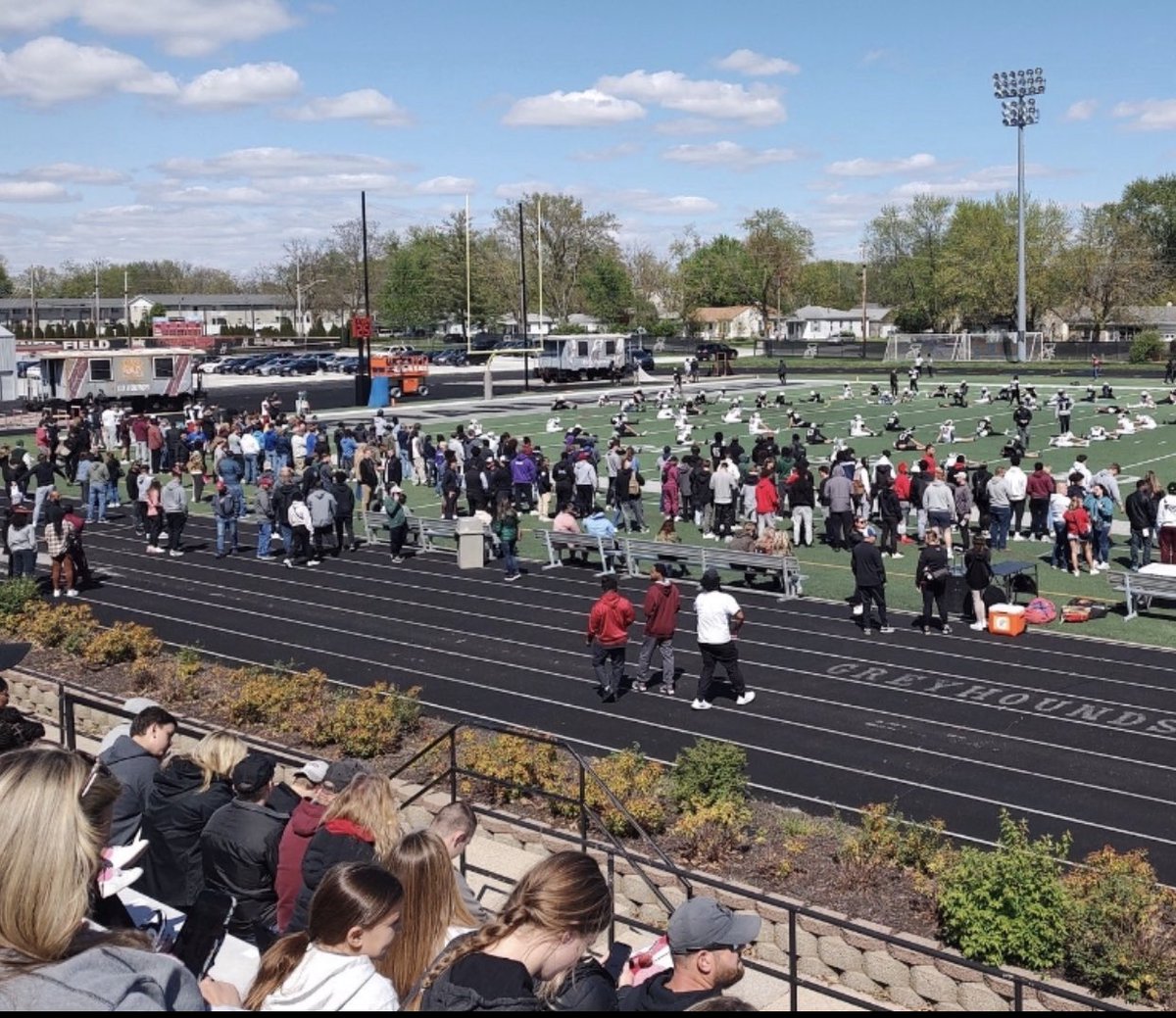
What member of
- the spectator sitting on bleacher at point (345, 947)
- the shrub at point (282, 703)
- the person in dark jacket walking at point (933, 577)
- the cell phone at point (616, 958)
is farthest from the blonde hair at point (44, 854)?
the person in dark jacket walking at point (933, 577)

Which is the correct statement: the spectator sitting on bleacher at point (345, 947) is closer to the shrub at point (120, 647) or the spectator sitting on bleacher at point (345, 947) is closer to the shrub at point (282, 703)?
the shrub at point (282, 703)

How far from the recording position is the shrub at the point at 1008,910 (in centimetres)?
915

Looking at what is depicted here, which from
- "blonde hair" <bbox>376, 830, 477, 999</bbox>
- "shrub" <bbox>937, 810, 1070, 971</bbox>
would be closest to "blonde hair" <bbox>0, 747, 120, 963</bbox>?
"blonde hair" <bbox>376, 830, 477, 999</bbox>

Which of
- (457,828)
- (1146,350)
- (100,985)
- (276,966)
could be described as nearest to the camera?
(100,985)

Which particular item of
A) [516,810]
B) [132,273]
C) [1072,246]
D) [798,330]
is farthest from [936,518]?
[132,273]

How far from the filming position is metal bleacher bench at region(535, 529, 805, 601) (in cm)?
2217

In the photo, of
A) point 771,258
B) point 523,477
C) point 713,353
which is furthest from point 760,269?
point 523,477

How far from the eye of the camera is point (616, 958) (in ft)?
25.3

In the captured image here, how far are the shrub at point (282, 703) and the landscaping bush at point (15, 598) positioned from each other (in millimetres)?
5490

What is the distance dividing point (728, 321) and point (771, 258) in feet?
26.1

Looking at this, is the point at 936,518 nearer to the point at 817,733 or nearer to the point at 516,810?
the point at 817,733

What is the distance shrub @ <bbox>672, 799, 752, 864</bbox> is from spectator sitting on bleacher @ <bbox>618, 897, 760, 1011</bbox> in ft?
19.9

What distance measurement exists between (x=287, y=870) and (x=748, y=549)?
16494 mm

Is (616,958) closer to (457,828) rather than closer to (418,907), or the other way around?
(457,828)
